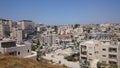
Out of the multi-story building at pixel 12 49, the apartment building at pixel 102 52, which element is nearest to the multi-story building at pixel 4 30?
the apartment building at pixel 102 52

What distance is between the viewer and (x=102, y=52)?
25.8 metres

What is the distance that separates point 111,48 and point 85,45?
4.78 meters

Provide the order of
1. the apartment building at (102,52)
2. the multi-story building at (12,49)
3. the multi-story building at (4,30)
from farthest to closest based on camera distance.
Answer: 1. the multi-story building at (4,30)
2. the apartment building at (102,52)
3. the multi-story building at (12,49)

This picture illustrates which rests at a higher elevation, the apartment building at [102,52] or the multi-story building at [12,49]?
the multi-story building at [12,49]

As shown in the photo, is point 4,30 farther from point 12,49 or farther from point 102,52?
point 12,49

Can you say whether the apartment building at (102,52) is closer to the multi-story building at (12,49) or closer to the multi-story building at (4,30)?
the multi-story building at (12,49)

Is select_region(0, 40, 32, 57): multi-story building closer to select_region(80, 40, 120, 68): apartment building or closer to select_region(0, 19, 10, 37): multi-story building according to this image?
select_region(80, 40, 120, 68): apartment building

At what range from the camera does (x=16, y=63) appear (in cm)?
1194

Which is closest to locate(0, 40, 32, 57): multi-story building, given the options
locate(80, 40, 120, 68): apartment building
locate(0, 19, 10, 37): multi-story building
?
locate(80, 40, 120, 68): apartment building

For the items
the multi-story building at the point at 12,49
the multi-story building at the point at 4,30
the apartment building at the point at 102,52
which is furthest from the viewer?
the multi-story building at the point at 4,30

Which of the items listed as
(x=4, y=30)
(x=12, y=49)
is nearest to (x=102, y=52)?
(x=12, y=49)

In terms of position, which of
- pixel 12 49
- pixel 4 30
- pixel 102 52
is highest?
pixel 12 49

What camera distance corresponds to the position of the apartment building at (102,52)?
24.2 m

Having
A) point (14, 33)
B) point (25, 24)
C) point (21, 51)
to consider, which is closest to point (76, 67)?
point (21, 51)
